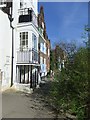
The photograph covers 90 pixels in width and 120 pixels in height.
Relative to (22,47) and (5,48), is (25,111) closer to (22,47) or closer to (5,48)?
(5,48)

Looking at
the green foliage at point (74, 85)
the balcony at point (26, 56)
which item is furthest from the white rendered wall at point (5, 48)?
the green foliage at point (74, 85)

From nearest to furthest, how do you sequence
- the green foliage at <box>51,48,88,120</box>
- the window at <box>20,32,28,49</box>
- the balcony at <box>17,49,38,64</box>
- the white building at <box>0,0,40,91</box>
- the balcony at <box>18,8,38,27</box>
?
the green foliage at <box>51,48,88,120</box>
the white building at <box>0,0,40,91</box>
the balcony at <box>17,49,38,64</box>
the balcony at <box>18,8,38,27</box>
the window at <box>20,32,28,49</box>

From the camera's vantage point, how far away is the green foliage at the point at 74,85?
958 cm

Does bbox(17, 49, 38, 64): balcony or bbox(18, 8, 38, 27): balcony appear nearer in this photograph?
bbox(17, 49, 38, 64): balcony

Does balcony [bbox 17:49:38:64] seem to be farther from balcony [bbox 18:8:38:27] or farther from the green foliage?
the green foliage

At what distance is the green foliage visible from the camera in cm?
958

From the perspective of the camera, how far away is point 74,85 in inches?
402

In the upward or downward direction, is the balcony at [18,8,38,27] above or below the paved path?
above

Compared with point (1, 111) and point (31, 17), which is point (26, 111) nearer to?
point (1, 111)

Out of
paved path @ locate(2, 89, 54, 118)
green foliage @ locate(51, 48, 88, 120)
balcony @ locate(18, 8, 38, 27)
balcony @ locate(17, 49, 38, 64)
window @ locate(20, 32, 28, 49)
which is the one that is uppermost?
balcony @ locate(18, 8, 38, 27)

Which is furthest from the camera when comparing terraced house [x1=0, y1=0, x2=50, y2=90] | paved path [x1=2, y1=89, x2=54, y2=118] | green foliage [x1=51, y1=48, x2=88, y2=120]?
terraced house [x1=0, y1=0, x2=50, y2=90]

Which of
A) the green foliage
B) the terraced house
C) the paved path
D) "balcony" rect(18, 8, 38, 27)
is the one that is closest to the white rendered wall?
the terraced house

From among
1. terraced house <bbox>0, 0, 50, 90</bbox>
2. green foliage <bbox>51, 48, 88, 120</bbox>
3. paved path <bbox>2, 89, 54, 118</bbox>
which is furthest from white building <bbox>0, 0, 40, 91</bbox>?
green foliage <bbox>51, 48, 88, 120</bbox>

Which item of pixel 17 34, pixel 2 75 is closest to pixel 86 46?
pixel 2 75
